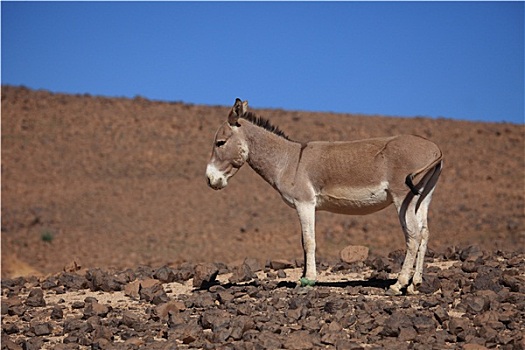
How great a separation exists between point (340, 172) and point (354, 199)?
38cm

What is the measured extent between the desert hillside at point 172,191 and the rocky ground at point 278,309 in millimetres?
10351

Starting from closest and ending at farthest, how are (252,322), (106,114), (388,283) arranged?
(252,322), (388,283), (106,114)

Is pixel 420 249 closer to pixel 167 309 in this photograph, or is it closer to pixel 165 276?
pixel 167 309

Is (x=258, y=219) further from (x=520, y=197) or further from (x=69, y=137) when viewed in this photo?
(x=69, y=137)

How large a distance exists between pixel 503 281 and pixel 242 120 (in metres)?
4.01

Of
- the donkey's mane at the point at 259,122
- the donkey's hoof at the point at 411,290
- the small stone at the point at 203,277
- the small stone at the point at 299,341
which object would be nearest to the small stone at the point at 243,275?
the small stone at the point at 203,277

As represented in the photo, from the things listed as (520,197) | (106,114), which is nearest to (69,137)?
(106,114)

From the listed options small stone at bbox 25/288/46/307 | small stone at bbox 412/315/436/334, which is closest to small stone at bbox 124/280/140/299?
small stone at bbox 25/288/46/307

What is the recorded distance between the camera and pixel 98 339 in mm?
8641

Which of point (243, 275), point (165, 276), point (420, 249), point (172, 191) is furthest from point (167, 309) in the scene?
point (172, 191)

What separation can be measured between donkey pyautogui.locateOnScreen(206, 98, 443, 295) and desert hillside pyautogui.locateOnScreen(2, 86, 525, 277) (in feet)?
38.3

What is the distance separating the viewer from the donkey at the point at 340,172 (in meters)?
9.65

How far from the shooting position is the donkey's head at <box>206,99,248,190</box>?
10906 millimetres

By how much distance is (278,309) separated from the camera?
9250 millimetres
